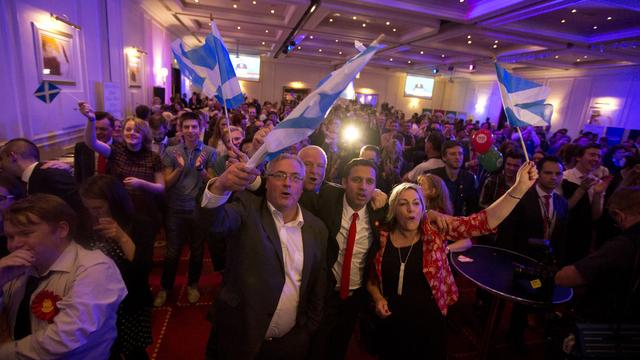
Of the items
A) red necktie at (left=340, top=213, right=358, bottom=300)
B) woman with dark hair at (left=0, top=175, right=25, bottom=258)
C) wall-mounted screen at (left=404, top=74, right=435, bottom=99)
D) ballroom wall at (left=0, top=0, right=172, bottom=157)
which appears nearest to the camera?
woman with dark hair at (left=0, top=175, right=25, bottom=258)

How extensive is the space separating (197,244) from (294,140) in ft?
7.03

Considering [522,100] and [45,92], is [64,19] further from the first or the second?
[522,100]

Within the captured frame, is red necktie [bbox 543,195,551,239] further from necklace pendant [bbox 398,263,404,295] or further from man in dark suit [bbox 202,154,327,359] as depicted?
man in dark suit [bbox 202,154,327,359]

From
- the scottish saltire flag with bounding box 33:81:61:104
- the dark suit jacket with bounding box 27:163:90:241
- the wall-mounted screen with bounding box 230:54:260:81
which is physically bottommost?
the dark suit jacket with bounding box 27:163:90:241

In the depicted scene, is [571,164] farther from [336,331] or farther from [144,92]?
[144,92]

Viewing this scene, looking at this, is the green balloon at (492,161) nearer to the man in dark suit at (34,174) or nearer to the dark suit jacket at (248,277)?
the dark suit jacket at (248,277)

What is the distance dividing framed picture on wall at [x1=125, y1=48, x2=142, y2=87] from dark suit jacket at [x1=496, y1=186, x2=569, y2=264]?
26.9 ft

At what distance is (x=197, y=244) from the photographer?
304 cm

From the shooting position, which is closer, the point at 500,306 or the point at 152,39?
the point at 500,306

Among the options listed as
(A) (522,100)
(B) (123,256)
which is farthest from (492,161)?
(B) (123,256)

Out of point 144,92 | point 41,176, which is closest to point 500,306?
point 41,176

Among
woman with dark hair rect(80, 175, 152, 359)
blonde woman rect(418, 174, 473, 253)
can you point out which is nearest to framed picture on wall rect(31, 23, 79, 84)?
woman with dark hair rect(80, 175, 152, 359)

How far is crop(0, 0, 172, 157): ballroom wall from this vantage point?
361cm

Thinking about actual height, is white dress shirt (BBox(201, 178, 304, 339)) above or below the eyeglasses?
below
